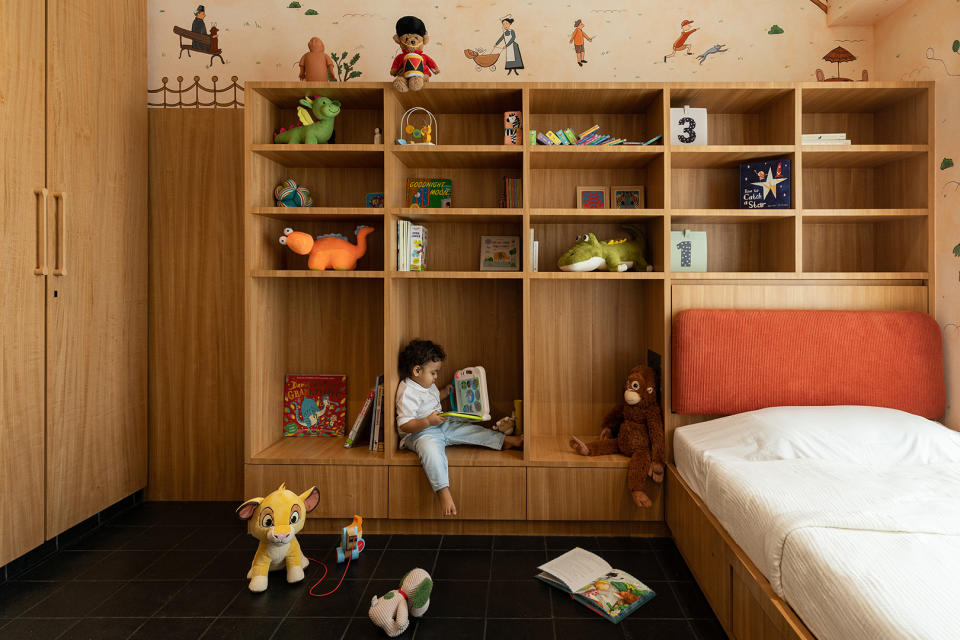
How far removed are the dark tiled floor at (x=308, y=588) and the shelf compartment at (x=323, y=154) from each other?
1788 mm

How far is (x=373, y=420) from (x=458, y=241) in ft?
3.33

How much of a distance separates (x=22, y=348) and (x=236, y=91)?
163cm

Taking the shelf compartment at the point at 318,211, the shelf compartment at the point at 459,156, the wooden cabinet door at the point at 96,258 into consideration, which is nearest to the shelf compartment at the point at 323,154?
the shelf compartment at the point at 459,156

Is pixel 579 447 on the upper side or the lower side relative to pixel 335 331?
lower

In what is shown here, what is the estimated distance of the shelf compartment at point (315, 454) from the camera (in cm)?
256

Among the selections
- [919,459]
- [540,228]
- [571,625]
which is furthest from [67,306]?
[919,459]

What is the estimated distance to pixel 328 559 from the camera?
235 centimetres

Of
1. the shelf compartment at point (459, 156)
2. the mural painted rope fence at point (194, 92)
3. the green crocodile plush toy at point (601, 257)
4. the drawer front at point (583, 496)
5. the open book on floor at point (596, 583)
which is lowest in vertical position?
the open book on floor at point (596, 583)

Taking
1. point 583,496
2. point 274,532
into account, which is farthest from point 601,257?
point 274,532

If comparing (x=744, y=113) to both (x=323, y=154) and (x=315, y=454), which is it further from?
(x=315, y=454)

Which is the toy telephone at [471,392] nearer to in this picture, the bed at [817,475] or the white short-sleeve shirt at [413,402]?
the white short-sleeve shirt at [413,402]

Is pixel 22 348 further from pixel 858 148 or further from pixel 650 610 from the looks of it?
pixel 858 148

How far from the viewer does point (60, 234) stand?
7.58ft

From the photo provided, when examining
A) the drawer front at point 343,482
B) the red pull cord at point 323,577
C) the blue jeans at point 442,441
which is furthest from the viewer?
the drawer front at point 343,482
